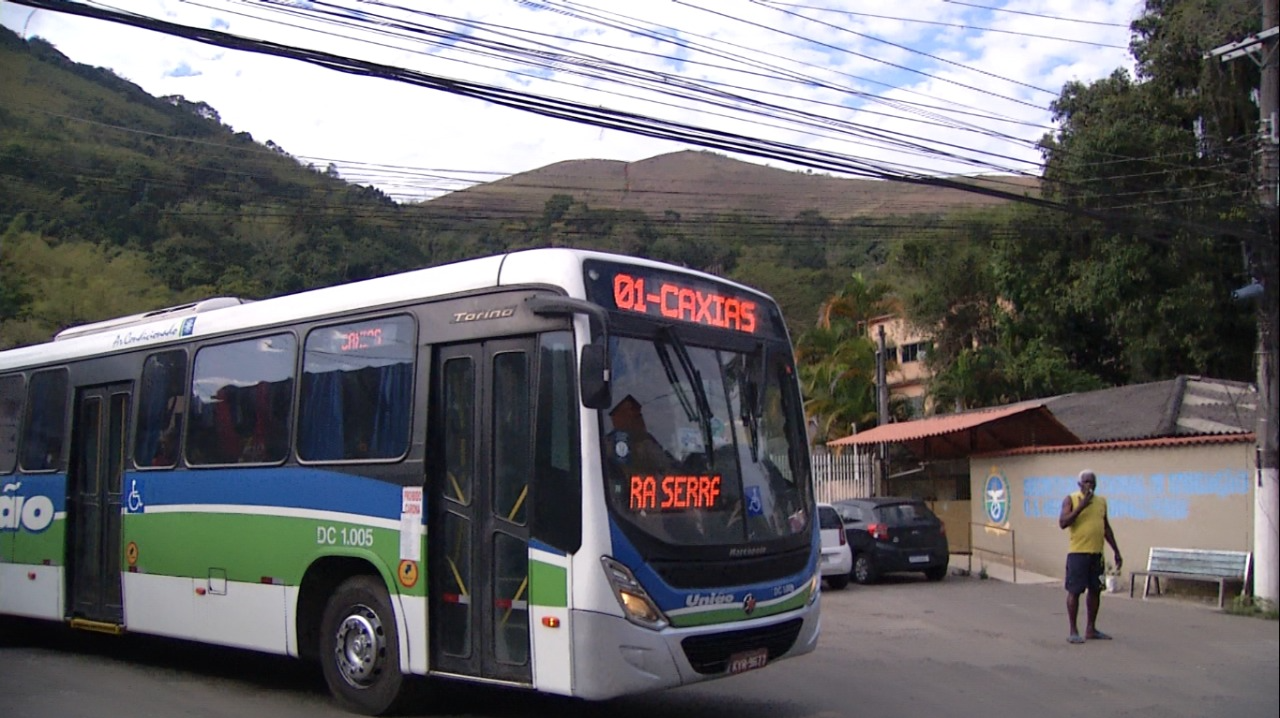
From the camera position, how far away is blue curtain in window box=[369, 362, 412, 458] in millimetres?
8328

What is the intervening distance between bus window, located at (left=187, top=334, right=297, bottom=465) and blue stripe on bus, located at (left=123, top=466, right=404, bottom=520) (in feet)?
0.49

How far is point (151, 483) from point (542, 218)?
75.2ft

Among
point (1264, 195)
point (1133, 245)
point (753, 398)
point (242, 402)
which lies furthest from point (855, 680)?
point (1133, 245)

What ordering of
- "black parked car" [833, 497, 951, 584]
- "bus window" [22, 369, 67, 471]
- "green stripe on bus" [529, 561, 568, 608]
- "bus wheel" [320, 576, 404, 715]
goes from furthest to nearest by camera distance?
"black parked car" [833, 497, 951, 584]
"bus window" [22, 369, 67, 471]
"bus wheel" [320, 576, 404, 715]
"green stripe on bus" [529, 561, 568, 608]

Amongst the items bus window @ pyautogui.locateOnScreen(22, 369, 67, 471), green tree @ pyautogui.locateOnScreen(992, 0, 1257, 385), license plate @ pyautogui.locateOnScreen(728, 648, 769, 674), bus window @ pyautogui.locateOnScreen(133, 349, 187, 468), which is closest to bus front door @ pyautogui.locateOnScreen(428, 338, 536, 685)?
license plate @ pyautogui.locateOnScreen(728, 648, 769, 674)

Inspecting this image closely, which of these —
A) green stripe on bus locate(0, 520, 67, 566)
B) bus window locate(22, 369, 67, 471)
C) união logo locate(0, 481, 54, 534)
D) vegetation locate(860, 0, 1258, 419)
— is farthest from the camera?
vegetation locate(860, 0, 1258, 419)

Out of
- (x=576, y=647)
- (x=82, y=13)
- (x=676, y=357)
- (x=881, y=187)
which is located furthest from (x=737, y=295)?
(x=881, y=187)

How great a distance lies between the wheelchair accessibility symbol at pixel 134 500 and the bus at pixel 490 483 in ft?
0.12

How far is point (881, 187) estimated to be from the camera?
13100 cm

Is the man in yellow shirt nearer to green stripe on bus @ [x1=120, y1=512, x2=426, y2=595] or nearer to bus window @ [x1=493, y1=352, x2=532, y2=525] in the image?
bus window @ [x1=493, y1=352, x2=532, y2=525]

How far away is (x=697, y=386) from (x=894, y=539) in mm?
12961

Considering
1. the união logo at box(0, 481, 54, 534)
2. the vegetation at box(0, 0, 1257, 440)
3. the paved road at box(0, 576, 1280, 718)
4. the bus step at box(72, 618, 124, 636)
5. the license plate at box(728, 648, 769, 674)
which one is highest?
the vegetation at box(0, 0, 1257, 440)

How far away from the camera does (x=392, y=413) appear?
8.43m

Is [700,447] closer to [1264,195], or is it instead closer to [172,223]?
[1264,195]
